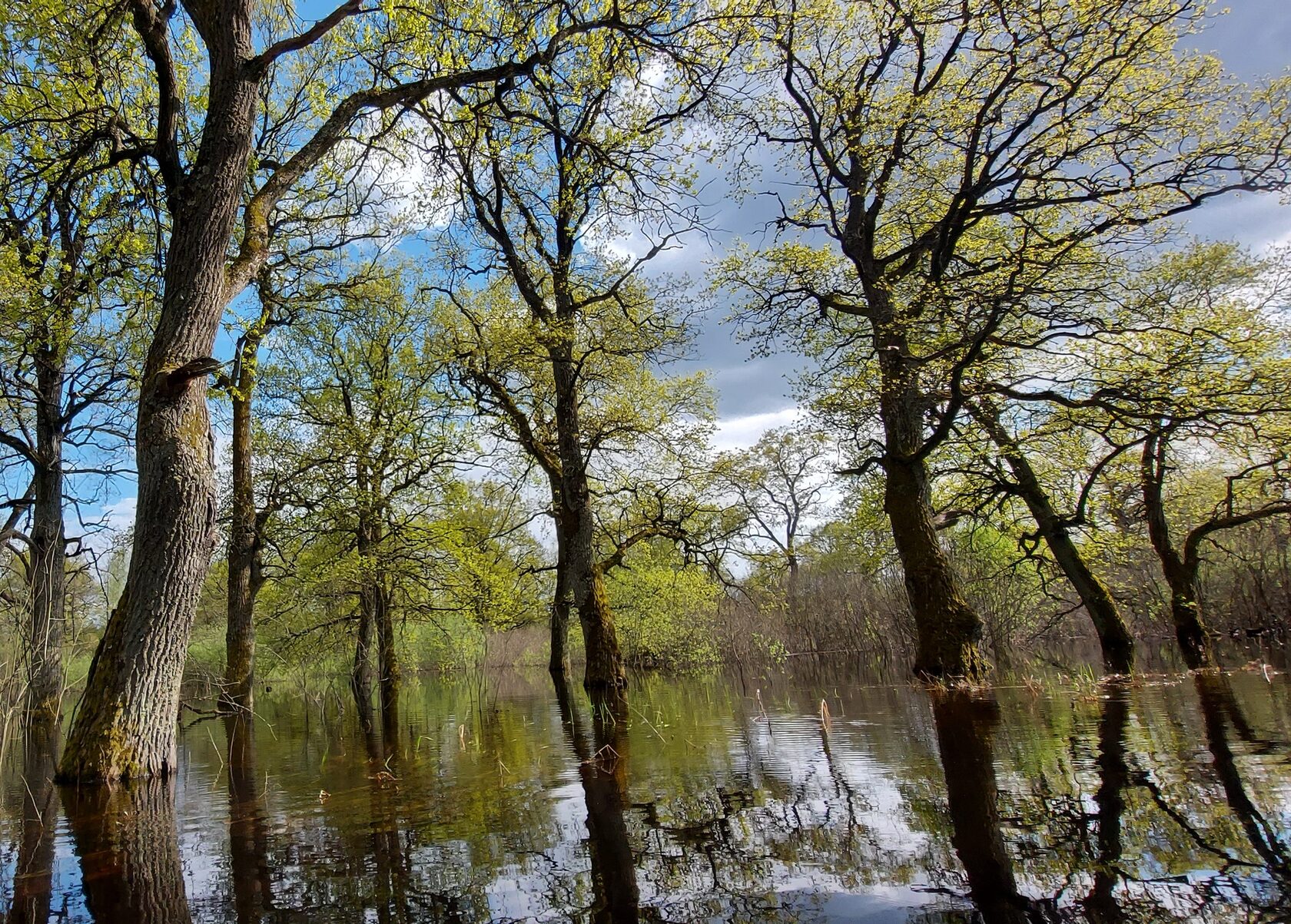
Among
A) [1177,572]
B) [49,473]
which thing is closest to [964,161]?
[1177,572]

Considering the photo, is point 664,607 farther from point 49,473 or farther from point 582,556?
point 49,473

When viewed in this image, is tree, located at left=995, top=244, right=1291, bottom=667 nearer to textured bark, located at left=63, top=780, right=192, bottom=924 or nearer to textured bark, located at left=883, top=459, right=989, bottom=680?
textured bark, located at left=883, top=459, right=989, bottom=680

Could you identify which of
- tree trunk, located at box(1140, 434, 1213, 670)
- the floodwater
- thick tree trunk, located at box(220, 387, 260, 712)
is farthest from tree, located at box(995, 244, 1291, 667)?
thick tree trunk, located at box(220, 387, 260, 712)

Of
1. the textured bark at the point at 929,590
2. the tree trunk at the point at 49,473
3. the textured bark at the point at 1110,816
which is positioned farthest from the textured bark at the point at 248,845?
the tree trunk at the point at 49,473

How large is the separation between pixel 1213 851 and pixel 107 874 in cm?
448

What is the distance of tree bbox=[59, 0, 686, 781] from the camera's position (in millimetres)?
5027

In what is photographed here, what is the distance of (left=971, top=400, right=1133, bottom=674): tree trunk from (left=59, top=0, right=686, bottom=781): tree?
9.31 m

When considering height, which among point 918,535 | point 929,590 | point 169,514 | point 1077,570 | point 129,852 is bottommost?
point 129,852

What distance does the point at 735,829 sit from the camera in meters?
3.10

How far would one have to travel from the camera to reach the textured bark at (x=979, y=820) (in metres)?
2.05

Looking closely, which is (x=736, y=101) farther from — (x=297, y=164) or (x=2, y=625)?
(x=2, y=625)

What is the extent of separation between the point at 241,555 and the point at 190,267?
369 inches

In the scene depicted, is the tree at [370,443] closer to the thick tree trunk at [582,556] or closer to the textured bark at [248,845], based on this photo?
the thick tree trunk at [582,556]

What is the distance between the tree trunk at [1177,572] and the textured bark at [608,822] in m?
11.1
